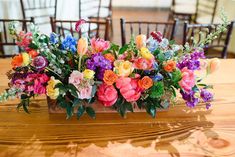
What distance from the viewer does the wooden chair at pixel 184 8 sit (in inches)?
155

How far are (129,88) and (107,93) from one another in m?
0.08

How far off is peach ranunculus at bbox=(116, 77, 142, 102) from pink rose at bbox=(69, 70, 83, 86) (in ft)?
0.43

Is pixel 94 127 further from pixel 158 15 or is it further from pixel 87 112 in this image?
pixel 158 15

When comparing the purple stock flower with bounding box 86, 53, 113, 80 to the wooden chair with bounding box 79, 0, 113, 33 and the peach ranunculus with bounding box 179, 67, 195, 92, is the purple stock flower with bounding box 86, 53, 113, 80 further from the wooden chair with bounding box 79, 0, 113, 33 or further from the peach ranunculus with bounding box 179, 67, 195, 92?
the wooden chair with bounding box 79, 0, 113, 33

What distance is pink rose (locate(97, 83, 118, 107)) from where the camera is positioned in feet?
3.33

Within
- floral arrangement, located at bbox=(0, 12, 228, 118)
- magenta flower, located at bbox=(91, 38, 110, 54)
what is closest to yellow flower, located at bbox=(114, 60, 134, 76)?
floral arrangement, located at bbox=(0, 12, 228, 118)

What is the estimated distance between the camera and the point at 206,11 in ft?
12.8

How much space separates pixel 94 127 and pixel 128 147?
0.17 meters

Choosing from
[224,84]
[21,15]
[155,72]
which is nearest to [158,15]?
[21,15]

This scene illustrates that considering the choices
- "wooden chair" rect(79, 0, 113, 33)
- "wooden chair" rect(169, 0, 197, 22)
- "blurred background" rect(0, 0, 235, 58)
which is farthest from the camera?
"wooden chair" rect(169, 0, 197, 22)

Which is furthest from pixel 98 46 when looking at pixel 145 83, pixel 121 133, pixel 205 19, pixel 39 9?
pixel 205 19

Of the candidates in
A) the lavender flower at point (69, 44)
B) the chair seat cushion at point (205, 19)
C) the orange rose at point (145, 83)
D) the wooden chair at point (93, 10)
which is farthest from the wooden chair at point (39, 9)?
the orange rose at point (145, 83)

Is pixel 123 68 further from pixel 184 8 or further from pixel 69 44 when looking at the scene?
pixel 184 8

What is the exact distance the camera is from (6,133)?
1.05 meters
